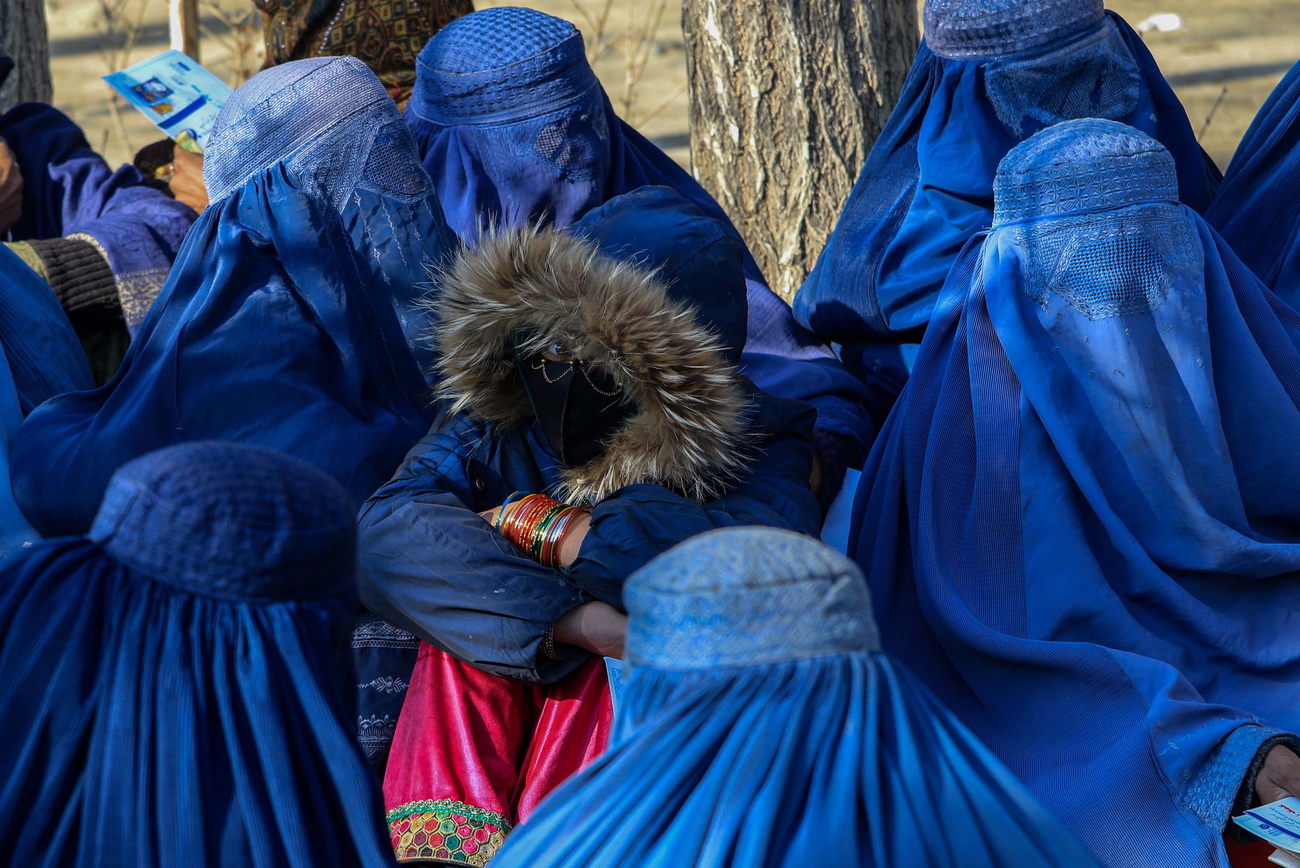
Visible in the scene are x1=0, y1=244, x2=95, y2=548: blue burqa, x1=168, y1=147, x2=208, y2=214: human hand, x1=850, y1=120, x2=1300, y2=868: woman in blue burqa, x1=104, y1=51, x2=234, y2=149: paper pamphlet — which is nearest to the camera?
x1=850, y1=120, x2=1300, y2=868: woman in blue burqa

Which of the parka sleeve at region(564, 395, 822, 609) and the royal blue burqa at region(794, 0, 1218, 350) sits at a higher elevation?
the royal blue burqa at region(794, 0, 1218, 350)

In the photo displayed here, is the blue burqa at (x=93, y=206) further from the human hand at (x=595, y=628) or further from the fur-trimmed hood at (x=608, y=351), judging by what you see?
the human hand at (x=595, y=628)

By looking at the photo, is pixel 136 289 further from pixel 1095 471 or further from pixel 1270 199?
pixel 1270 199

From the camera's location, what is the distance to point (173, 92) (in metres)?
3.67

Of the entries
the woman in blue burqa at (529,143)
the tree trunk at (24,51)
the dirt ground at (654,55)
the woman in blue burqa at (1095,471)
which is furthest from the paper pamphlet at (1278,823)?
the dirt ground at (654,55)

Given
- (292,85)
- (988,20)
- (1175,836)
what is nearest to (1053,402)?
(1175,836)

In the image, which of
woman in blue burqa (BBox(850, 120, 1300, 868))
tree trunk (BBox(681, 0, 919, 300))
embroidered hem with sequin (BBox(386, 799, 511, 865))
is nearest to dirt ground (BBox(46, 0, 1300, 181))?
tree trunk (BBox(681, 0, 919, 300))

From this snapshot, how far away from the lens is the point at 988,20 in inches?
127

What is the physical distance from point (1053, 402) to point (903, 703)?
1420 mm

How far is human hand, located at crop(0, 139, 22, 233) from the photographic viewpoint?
3615 millimetres

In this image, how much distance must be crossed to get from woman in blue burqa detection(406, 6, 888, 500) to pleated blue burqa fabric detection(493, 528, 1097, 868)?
1925 mm

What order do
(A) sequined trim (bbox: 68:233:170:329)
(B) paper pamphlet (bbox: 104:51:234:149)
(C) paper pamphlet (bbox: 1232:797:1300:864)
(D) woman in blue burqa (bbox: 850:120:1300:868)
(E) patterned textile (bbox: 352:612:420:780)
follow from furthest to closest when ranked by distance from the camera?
(B) paper pamphlet (bbox: 104:51:234:149) < (A) sequined trim (bbox: 68:233:170:329) < (D) woman in blue burqa (bbox: 850:120:1300:868) < (E) patterned textile (bbox: 352:612:420:780) < (C) paper pamphlet (bbox: 1232:797:1300:864)

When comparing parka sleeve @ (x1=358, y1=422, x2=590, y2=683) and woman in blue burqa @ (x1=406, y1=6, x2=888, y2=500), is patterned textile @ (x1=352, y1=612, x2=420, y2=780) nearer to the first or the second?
parka sleeve @ (x1=358, y1=422, x2=590, y2=683)

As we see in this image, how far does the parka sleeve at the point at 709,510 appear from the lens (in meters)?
2.13
